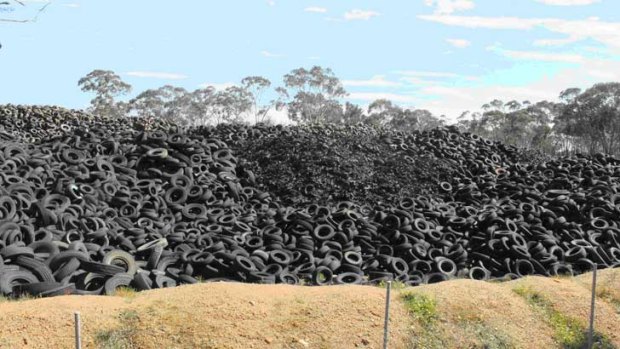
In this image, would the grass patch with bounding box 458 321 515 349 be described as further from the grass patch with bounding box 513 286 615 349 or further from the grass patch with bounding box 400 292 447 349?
the grass patch with bounding box 513 286 615 349

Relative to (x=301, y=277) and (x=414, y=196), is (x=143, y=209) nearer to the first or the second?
(x=301, y=277)

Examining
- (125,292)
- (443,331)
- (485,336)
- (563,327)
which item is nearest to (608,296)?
(563,327)

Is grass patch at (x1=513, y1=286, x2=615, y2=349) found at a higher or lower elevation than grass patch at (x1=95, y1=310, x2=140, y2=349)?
lower

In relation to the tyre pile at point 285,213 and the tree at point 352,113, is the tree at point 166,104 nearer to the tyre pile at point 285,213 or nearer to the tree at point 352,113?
the tree at point 352,113

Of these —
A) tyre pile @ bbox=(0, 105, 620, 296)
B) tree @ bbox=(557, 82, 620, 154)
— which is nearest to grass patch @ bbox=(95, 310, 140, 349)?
tyre pile @ bbox=(0, 105, 620, 296)

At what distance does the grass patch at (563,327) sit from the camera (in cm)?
919

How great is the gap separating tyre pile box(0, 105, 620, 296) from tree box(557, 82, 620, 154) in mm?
38694

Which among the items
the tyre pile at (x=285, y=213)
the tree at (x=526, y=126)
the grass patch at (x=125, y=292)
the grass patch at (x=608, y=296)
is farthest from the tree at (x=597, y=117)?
the grass patch at (x=125, y=292)

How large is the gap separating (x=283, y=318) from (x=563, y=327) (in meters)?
4.41

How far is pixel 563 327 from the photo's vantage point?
9391 millimetres

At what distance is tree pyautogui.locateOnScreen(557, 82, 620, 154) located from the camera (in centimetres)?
5794

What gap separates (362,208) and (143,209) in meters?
6.11

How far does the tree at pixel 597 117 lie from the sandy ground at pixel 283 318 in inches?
2137

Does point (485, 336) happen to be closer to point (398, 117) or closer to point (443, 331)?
point (443, 331)
